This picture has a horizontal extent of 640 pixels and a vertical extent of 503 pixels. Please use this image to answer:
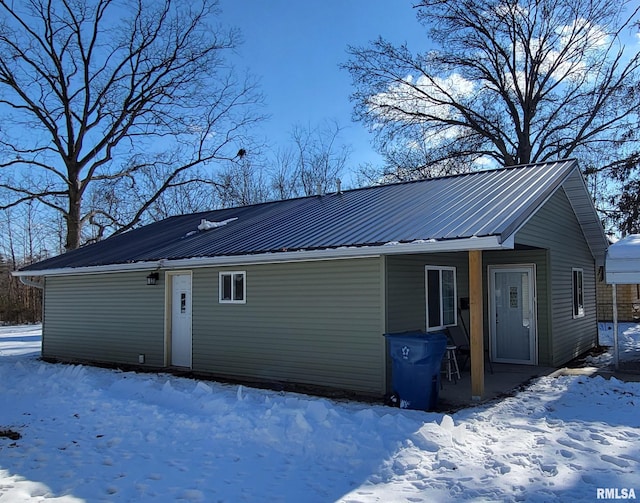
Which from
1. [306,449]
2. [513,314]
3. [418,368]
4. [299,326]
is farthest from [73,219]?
[306,449]

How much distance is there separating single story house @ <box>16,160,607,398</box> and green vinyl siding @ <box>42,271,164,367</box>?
0.04 metres

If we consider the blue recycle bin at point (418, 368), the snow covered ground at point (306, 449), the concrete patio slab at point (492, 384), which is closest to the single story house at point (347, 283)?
the concrete patio slab at point (492, 384)

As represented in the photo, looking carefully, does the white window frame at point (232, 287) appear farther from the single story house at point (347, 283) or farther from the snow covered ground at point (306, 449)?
the snow covered ground at point (306, 449)

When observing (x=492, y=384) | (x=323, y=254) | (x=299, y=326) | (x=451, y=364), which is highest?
(x=323, y=254)

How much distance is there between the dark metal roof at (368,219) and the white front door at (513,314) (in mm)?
2076

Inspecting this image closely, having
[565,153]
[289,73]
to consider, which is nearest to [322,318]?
[289,73]

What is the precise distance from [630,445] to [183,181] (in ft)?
80.8

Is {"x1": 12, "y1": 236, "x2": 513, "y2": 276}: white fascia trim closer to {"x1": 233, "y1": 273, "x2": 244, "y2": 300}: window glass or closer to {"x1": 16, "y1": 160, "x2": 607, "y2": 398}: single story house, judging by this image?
{"x1": 16, "y1": 160, "x2": 607, "y2": 398}: single story house

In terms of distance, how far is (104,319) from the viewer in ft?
40.9

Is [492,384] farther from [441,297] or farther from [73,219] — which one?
[73,219]

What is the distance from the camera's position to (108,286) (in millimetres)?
12445

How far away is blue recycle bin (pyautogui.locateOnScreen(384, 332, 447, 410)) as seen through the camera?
276 inches

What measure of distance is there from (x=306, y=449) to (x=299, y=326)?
146 inches

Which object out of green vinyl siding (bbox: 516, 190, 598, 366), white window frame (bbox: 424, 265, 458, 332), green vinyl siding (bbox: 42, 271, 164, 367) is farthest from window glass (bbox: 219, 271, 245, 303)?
green vinyl siding (bbox: 516, 190, 598, 366)
